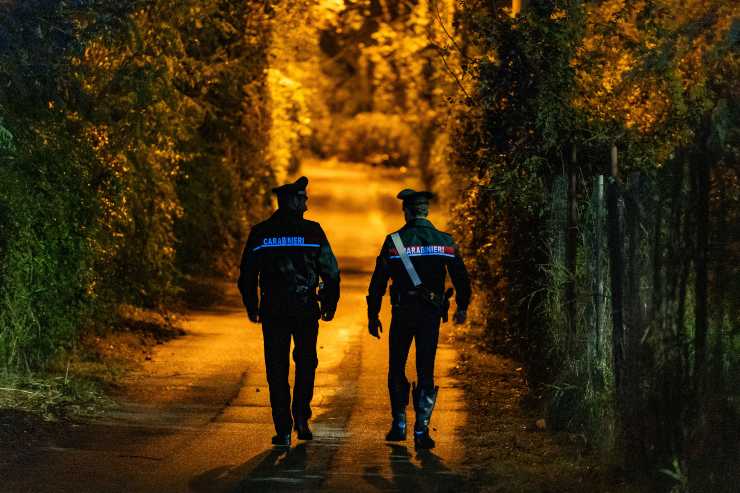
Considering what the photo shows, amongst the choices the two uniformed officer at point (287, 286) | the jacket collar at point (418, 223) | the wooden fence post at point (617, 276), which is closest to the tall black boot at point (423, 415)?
the two uniformed officer at point (287, 286)

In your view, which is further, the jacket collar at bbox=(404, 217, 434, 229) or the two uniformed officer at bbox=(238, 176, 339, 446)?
the jacket collar at bbox=(404, 217, 434, 229)

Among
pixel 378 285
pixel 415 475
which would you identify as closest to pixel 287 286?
pixel 378 285

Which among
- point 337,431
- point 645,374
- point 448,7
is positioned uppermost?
point 448,7

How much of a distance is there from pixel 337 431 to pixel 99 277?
5.05 m

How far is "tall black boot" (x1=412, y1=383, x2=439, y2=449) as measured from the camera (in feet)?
34.5

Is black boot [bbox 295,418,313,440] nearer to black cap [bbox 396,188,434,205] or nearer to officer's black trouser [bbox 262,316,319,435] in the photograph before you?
officer's black trouser [bbox 262,316,319,435]

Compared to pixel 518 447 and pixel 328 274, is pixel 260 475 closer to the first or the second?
pixel 328 274

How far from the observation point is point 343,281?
24.8 m

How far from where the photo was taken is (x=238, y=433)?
11.2m

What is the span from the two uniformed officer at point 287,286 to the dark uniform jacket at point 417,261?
1.22 ft

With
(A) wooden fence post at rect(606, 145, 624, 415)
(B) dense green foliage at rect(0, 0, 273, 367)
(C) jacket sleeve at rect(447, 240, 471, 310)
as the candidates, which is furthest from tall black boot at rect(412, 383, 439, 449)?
(B) dense green foliage at rect(0, 0, 273, 367)

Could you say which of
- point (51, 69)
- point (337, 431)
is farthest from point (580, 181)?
point (51, 69)

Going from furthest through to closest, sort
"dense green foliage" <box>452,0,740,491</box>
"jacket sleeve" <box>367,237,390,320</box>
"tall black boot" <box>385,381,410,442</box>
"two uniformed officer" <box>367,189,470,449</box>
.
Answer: "tall black boot" <box>385,381,410,442</box>, "jacket sleeve" <box>367,237,390,320</box>, "two uniformed officer" <box>367,189,470,449</box>, "dense green foliage" <box>452,0,740,491</box>

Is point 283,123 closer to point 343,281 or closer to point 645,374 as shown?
point 343,281
